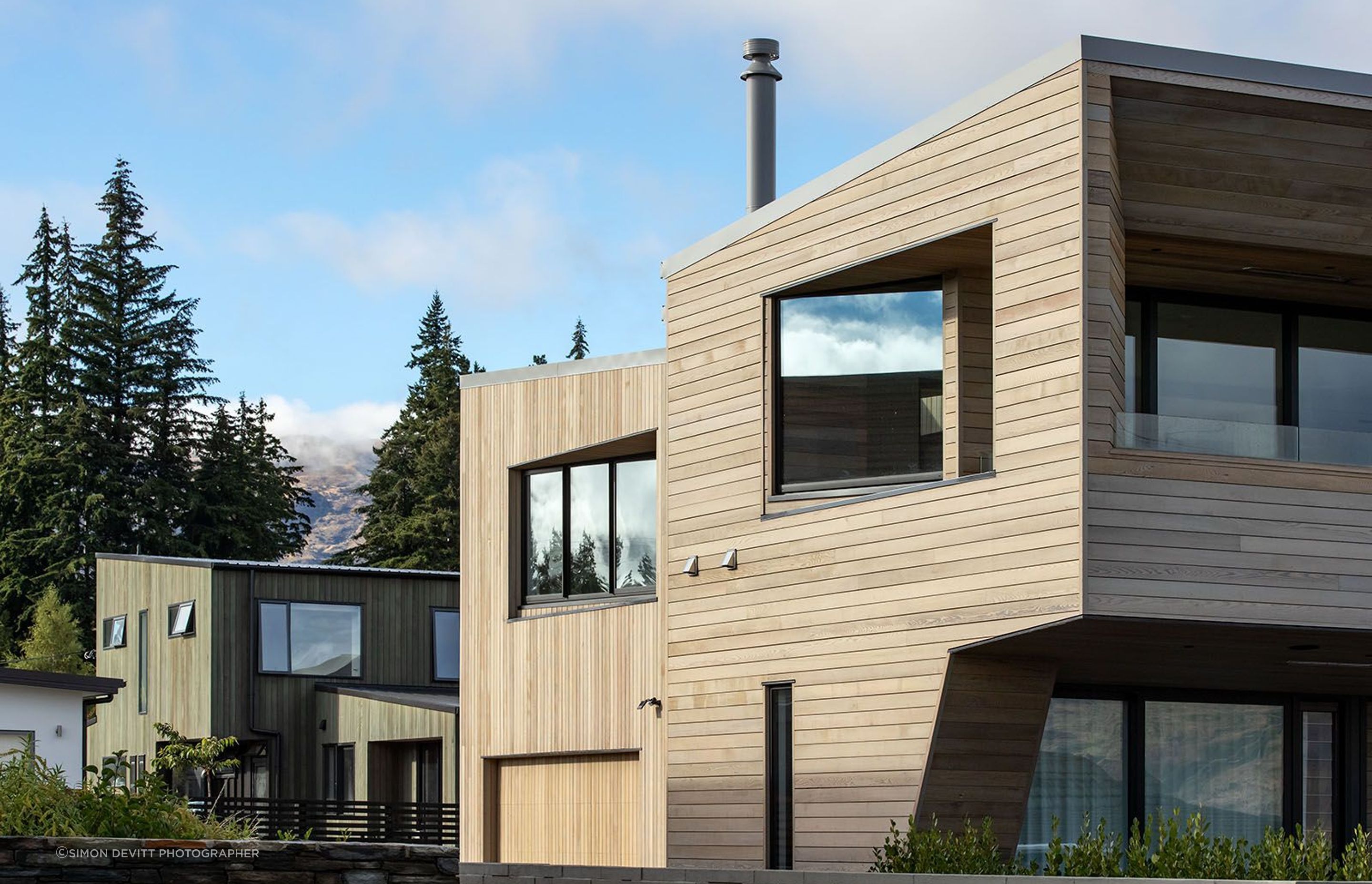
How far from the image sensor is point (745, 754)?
14.9 metres

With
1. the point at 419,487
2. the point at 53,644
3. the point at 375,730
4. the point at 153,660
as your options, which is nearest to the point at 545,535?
the point at 375,730

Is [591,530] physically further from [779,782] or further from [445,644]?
[445,644]

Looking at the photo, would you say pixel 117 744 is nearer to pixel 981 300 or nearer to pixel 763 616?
pixel 763 616

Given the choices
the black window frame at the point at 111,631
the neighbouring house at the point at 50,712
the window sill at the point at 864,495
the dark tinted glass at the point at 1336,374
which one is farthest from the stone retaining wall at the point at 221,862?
the black window frame at the point at 111,631

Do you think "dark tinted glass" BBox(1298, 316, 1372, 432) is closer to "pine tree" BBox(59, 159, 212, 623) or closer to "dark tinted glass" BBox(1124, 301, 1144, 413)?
"dark tinted glass" BBox(1124, 301, 1144, 413)

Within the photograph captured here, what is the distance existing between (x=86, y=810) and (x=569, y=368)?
24.4 feet

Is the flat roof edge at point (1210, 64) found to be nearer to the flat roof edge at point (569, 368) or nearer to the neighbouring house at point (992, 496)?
the neighbouring house at point (992, 496)

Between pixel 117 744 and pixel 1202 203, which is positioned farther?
pixel 117 744

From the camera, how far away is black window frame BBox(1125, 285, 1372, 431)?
47.6ft

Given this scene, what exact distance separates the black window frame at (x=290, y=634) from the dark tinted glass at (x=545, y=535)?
38.4 feet

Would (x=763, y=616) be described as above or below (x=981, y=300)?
below

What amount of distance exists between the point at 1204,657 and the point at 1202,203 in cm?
361

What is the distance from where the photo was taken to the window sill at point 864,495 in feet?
43.0

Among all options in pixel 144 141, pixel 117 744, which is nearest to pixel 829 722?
pixel 117 744
